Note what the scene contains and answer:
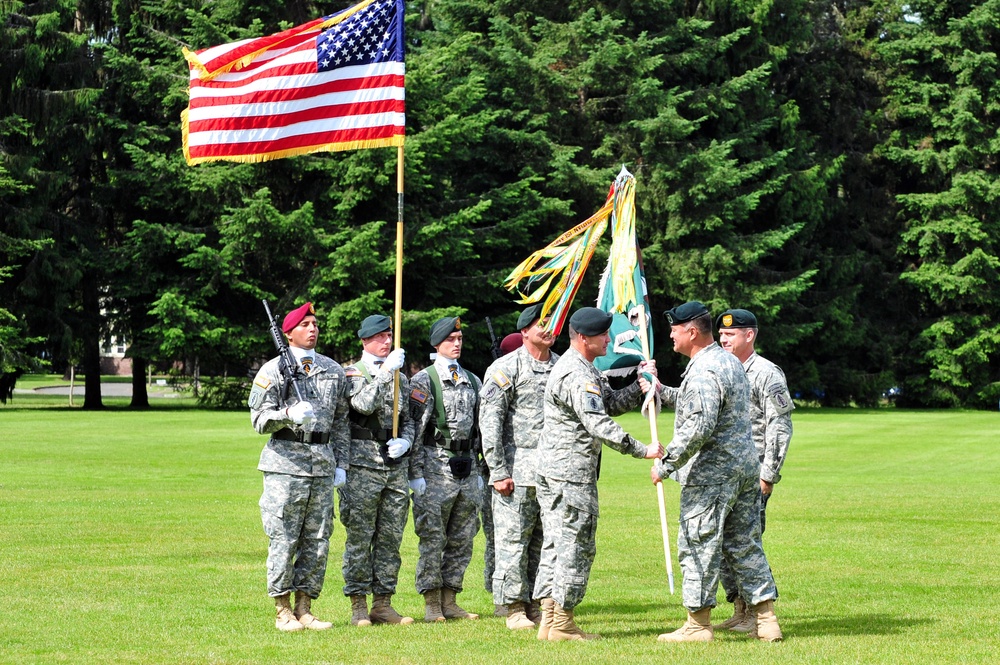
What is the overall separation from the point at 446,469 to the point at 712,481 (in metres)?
2.34

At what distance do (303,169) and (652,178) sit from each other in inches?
511

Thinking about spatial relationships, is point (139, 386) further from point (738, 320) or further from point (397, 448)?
point (738, 320)

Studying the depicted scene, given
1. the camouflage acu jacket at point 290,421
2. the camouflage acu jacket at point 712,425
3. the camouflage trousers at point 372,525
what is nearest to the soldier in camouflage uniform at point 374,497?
the camouflage trousers at point 372,525

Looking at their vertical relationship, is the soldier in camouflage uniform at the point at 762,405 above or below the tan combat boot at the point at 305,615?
above

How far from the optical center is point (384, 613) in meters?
9.82

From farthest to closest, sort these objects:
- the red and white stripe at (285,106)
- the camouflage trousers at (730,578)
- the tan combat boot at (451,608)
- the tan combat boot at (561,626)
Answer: the red and white stripe at (285,106), the tan combat boot at (451,608), the camouflage trousers at (730,578), the tan combat boot at (561,626)

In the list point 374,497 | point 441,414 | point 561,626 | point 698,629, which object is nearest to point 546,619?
point 561,626

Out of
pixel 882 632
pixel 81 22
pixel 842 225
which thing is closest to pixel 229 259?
pixel 81 22

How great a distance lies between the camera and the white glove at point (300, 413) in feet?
29.7

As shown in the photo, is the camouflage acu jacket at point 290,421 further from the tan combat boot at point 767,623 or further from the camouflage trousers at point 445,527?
the tan combat boot at point 767,623

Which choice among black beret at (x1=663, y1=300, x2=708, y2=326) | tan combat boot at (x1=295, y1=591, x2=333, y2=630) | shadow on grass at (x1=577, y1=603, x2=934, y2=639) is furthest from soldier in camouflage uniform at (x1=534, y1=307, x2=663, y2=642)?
tan combat boot at (x1=295, y1=591, x2=333, y2=630)

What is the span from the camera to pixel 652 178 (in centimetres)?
4922

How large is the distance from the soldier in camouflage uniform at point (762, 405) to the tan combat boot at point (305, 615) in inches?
113

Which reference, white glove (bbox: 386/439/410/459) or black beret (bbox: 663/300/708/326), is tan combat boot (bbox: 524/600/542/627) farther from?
black beret (bbox: 663/300/708/326)
